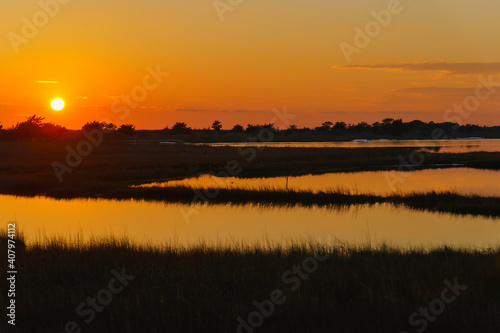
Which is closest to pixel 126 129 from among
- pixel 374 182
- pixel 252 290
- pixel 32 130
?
pixel 32 130

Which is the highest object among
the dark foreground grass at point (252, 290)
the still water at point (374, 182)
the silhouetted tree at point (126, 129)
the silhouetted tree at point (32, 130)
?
the silhouetted tree at point (126, 129)

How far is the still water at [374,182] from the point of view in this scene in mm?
39031

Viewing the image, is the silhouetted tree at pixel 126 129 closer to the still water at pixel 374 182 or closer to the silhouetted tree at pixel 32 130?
the silhouetted tree at pixel 32 130

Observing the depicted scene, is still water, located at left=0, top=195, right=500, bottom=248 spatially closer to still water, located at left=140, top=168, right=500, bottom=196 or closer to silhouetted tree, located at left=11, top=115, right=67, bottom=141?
still water, located at left=140, top=168, right=500, bottom=196

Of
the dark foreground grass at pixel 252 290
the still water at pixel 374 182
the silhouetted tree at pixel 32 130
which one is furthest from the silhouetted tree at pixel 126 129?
the dark foreground grass at pixel 252 290

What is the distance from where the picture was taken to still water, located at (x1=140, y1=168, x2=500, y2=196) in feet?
128

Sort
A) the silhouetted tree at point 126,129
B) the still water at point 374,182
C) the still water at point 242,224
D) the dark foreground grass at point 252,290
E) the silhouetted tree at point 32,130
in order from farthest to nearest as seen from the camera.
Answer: the silhouetted tree at point 126,129, the silhouetted tree at point 32,130, the still water at point 374,182, the still water at point 242,224, the dark foreground grass at point 252,290

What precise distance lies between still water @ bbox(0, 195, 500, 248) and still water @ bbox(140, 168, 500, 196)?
8.20 meters

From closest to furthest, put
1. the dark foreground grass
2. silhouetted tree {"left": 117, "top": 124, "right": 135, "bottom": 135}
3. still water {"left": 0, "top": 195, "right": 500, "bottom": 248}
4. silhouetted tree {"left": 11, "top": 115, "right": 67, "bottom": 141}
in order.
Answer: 1. the dark foreground grass
2. still water {"left": 0, "top": 195, "right": 500, "bottom": 248}
3. silhouetted tree {"left": 11, "top": 115, "right": 67, "bottom": 141}
4. silhouetted tree {"left": 117, "top": 124, "right": 135, "bottom": 135}

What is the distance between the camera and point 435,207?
30.7m

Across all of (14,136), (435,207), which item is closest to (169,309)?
(435,207)

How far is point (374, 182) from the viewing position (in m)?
45.6

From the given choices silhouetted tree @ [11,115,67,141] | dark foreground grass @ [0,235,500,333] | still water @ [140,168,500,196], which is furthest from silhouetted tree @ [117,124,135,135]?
dark foreground grass @ [0,235,500,333]

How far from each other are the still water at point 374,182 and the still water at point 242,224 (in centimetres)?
820
